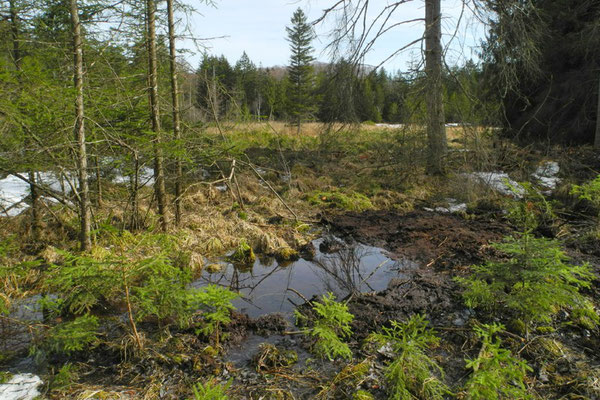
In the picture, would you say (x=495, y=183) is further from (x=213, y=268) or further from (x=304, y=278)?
(x=213, y=268)

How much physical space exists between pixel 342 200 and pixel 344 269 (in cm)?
384

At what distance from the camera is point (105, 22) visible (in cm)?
495

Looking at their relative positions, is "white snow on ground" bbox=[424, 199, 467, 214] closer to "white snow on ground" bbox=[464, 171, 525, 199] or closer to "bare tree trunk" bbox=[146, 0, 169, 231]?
"white snow on ground" bbox=[464, 171, 525, 199]

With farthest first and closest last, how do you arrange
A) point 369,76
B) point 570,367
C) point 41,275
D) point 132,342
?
1. point 369,76
2. point 41,275
3. point 132,342
4. point 570,367

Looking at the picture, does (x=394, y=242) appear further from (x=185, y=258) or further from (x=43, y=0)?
(x=43, y=0)

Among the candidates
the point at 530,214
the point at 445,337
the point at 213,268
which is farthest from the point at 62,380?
the point at 530,214

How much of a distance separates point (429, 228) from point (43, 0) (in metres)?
7.23

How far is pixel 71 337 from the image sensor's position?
3215 millimetres

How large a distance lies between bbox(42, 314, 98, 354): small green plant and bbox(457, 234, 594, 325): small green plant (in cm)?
371

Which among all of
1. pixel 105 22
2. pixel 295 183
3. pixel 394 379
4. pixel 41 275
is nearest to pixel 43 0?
pixel 105 22

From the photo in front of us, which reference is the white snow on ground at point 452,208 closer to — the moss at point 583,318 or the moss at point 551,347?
the moss at point 583,318

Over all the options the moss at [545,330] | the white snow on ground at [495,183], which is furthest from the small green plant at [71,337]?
the white snow on ground at [495,183]

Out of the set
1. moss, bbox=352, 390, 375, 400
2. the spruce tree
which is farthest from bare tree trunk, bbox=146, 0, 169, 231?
the spruce tree

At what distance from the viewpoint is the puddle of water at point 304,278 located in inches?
194
